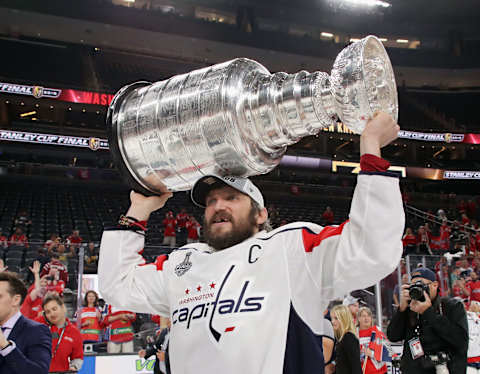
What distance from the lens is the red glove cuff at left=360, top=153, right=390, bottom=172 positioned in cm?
123

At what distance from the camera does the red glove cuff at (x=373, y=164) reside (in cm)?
123

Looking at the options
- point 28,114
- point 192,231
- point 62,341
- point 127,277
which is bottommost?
point 62,341

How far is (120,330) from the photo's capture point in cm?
570

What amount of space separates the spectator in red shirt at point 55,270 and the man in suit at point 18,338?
301 centimetres

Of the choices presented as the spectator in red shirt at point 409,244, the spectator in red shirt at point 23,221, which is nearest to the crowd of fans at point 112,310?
the spectator in red shirt at point 409,244

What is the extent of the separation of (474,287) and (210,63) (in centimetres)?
1314

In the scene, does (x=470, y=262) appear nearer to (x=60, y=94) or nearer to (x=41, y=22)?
(x=60, y=94)

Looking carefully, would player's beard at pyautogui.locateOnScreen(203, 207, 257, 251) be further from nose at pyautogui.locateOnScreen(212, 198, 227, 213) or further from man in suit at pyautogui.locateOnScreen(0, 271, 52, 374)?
man in suit at pyautogui.locateOnScreen(0, 271, 52, 374)

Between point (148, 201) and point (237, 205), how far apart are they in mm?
330

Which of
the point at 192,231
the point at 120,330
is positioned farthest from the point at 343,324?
the point at 192,231

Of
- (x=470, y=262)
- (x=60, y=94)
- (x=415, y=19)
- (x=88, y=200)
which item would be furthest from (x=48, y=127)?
(x=415, y=19)

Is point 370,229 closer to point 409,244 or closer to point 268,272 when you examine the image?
point 268,272

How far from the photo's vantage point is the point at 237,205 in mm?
1609

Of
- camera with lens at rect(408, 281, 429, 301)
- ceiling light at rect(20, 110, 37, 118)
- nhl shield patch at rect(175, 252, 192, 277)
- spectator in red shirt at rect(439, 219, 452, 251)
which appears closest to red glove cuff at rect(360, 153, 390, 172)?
nhl shield patch at rect(175, 252, 192, 277)
